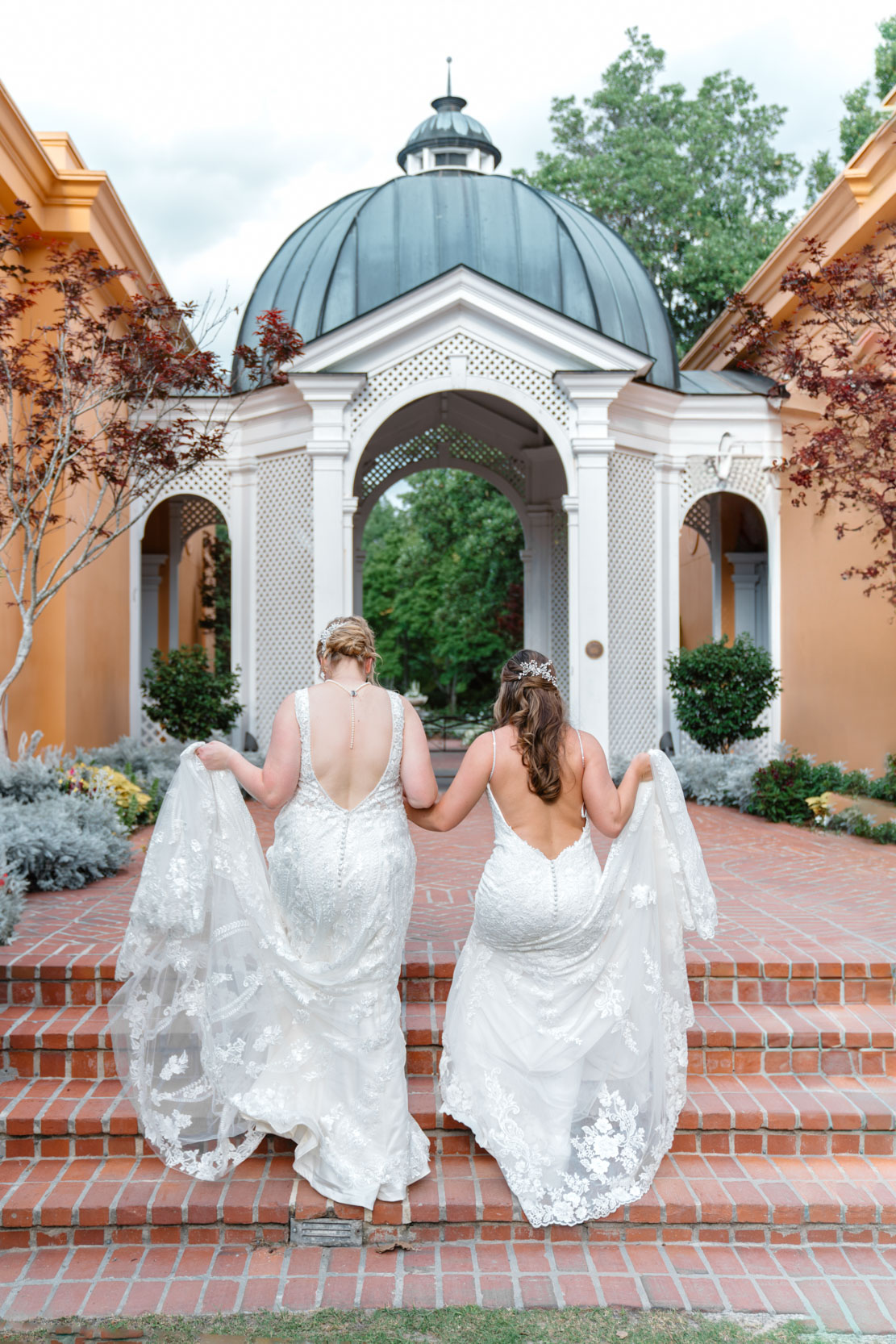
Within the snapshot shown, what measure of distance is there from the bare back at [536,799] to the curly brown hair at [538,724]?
0.03m

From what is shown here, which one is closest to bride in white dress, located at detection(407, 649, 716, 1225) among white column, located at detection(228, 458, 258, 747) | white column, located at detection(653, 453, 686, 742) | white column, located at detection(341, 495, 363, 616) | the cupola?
white column, located at detection(341, 495, 363, 616)

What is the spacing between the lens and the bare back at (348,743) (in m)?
3.41

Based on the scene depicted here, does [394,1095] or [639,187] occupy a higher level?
[639,187]

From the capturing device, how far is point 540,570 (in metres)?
13.6

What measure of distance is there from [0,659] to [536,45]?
1835cm

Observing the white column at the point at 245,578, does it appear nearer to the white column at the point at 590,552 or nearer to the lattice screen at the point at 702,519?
the white column at the point at 590,552

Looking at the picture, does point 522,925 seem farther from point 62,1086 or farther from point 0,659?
point 0,659

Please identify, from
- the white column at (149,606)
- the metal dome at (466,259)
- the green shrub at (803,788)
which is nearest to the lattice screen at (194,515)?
the white column at (149,606)

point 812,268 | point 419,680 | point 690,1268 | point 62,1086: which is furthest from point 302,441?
point 419,680

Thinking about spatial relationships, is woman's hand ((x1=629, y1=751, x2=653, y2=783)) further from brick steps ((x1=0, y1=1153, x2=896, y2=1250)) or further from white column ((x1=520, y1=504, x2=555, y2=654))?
white column ((x1=520, y1=504, x2=555, y2=654))

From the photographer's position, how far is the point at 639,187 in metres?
19.9

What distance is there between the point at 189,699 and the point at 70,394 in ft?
11.5

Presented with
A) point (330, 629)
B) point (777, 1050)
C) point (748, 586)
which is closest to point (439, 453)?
point (748, 586)

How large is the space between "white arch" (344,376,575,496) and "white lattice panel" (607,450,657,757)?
0.63 meters
